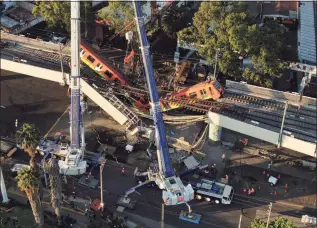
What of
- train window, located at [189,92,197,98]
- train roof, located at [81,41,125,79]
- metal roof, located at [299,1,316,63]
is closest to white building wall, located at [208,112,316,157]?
train window, located at [189,92,197,98]

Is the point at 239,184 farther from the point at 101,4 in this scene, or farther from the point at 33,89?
the point at 101,4

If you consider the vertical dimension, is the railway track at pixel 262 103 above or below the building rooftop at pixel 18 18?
below

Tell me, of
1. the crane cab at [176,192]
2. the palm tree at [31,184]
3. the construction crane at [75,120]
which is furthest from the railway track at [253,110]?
the palm tree at [31,184]

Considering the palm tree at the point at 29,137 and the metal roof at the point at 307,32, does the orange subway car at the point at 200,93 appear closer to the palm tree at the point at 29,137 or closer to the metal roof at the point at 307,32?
the metal roof at the point at 307,32

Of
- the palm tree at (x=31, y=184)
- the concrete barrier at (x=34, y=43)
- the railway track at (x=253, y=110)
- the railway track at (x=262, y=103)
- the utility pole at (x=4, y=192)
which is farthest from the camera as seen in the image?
the concrete barrier at (x=34, y=43)

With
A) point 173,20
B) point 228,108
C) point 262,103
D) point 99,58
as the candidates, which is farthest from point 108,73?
point 262,103

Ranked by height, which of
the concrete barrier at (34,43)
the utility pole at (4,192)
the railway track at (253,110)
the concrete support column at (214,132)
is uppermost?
the concrete barrier at (34,43)

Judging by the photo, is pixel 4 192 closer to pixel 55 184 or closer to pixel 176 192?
pixel 55 184

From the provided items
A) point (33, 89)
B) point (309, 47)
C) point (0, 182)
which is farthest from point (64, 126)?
point (309, 47)
